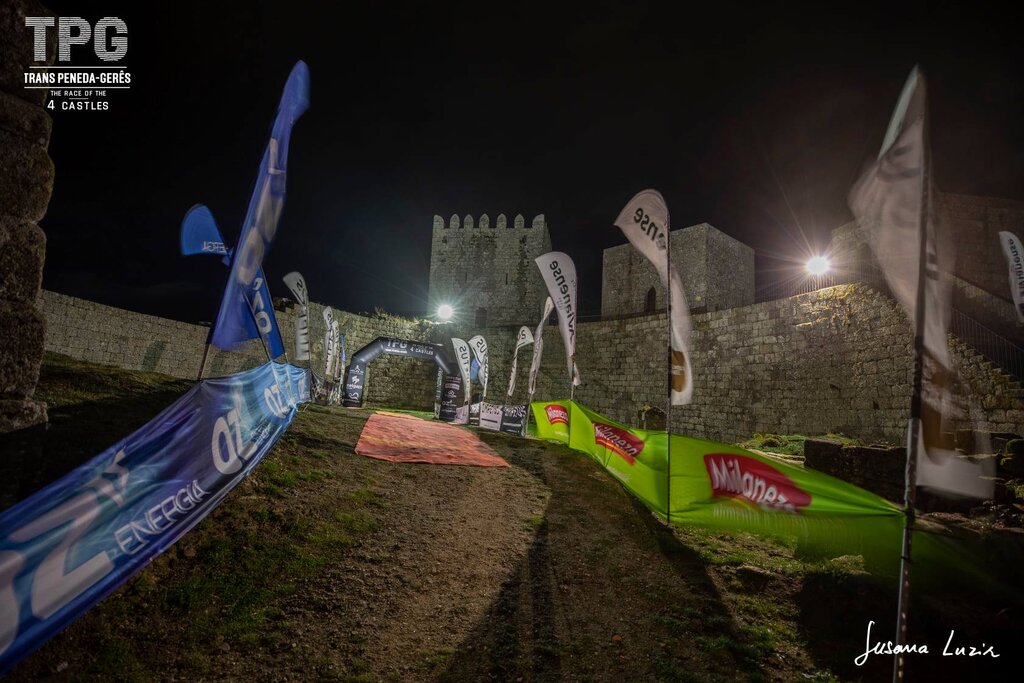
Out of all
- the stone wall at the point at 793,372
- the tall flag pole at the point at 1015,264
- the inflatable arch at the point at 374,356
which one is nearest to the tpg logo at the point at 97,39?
the inflatable arch at the point at 374,356

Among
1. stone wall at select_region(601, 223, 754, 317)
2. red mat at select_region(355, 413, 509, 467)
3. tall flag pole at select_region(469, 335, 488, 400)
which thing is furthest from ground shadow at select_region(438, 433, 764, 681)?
stone wall at select_region(601, 223, 754, 317)

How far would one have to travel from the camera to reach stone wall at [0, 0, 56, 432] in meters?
2.31

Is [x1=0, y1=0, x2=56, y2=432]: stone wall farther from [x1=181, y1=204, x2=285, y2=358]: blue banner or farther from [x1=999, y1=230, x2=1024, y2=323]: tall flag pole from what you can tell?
[x1=999, y1=230, x2=1024, y2=323]: tall flag pole

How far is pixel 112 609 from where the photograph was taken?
2.77 m

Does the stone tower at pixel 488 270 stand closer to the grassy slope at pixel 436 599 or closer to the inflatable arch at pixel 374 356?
the inflatable arch at pixel 374 356

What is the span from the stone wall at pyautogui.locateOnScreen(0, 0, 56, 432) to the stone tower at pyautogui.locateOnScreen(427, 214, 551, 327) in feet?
97.1

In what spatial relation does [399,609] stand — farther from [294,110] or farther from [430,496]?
[294,110]

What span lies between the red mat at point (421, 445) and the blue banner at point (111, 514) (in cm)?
394

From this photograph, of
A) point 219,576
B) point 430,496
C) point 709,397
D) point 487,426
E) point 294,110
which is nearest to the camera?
point 219,576

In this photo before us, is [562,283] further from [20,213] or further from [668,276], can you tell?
[20,213]

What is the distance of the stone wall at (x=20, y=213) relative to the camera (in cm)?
231

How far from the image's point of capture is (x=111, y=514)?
2.46m

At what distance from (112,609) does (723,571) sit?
17.1 ft

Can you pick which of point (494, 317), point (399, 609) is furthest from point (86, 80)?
point (494, 317)
